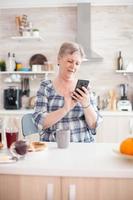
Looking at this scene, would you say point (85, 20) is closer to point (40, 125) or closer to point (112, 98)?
point (112, 98)

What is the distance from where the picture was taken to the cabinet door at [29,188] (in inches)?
52.1

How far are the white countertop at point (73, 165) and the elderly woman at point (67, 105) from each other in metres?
0.31

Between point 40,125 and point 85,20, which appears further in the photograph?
point 85,20

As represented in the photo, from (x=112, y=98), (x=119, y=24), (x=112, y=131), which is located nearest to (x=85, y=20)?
(x=119, y=24)

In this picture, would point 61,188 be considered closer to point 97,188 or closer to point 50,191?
point 50,191

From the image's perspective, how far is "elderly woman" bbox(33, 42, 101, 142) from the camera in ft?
5.99

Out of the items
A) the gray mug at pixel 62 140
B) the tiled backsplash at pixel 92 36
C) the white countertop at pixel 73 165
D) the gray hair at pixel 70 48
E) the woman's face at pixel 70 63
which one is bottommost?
the white countertop at pixel 73 165

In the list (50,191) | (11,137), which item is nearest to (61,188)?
(50,191)

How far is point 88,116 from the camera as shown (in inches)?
73.5

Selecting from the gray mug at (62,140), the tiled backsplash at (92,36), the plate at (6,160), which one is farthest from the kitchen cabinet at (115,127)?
the plate at (6,160)

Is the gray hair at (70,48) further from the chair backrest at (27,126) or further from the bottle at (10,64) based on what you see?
the bottle at (10,64)

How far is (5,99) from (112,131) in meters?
1.59

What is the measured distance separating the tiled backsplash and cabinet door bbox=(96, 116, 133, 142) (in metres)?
0.62

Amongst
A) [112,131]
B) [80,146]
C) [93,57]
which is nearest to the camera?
[80,146]
